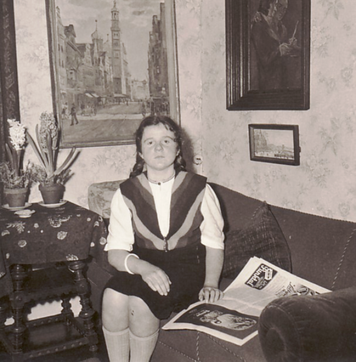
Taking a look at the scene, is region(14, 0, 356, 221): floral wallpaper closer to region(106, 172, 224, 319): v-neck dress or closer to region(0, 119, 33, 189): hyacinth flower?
region(0, 119, 33, 189): hyacinth flower

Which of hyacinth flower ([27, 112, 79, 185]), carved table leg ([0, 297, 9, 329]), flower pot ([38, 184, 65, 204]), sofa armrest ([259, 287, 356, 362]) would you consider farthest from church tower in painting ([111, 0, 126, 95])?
sofa armrest ([259, 287, 356, 362])

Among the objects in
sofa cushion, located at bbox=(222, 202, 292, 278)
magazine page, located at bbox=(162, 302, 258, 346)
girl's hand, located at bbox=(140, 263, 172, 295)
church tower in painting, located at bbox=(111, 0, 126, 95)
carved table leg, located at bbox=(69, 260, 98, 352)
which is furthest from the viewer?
church tower in painting, located at bbox=(111, 0, 126, 95)

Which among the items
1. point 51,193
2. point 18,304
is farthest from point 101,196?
point 18,304

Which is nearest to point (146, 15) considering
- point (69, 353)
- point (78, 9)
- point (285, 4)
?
point (78, 9)

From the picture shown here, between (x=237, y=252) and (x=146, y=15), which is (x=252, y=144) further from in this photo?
(x=146, y=15)

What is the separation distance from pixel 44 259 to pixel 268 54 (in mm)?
1756

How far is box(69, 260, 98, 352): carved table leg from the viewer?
272 centimetres

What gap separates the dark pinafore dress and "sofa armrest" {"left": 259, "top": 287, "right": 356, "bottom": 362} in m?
0.57

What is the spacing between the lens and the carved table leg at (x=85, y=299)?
107 inches

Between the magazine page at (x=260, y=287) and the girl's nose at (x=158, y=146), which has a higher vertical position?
the girl's nose at (x=158, y=146)

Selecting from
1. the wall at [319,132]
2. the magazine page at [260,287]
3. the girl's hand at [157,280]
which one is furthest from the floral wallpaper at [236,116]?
the girl's hand at [157,280]

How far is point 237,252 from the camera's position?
261cm

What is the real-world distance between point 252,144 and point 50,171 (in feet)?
4.13

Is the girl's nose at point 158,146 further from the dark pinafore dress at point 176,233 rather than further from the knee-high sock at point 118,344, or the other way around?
the knee-high sock at point 118,344
